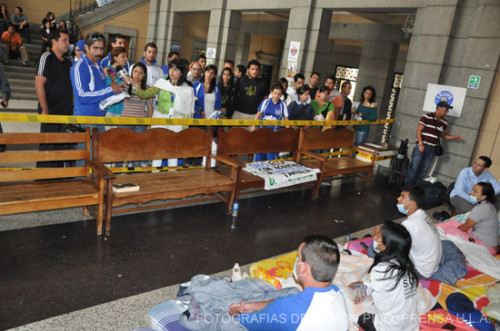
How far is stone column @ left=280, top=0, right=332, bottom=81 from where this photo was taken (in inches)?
474

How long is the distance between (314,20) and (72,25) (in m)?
11.9

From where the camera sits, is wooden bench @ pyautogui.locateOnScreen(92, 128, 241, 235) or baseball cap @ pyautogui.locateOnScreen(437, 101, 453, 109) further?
baseball cap @ pyautogui.locateOnScreen(437, 101, 453, 109)

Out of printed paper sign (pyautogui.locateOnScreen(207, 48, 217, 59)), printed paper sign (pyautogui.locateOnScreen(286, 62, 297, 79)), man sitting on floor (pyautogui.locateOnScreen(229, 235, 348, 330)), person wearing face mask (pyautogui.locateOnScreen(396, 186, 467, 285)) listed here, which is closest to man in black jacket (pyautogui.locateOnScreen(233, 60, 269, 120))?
person wearing face mask (pyautogui.locateOnScreen(396, 186, 467, 285))

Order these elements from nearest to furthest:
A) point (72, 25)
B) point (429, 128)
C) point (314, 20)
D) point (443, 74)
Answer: point (429, 128) < point (443, 74) < point (314, 20) < point (72, 25)

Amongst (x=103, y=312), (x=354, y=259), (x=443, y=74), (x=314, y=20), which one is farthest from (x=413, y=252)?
(x=314, y=20)

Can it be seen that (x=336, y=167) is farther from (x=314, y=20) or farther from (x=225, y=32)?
(x=225, y=32)

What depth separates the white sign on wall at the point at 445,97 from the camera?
866 cm

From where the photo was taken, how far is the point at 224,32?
1555 centimetres

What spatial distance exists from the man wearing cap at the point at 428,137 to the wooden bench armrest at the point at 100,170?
264 inches

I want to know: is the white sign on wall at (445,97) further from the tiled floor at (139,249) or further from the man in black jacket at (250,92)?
the man in black jacket at (250,92)

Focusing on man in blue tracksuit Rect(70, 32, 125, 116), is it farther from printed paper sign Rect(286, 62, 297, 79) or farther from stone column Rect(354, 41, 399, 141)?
stone column Rect(354, 41, 399, 141)

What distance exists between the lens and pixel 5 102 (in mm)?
5219

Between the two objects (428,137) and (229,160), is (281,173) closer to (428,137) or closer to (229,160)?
(229,160)

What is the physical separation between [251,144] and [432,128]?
173 inches
